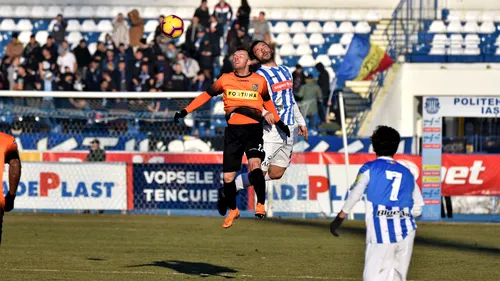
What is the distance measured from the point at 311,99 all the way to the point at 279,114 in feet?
38.7

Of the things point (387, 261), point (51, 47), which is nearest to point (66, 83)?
point (51, 47)

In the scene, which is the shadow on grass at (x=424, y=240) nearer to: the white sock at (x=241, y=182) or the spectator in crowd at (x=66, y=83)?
the white sock at (x=241, y=182)

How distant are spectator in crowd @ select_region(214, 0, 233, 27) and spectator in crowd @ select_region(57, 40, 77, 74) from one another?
12.5 feet

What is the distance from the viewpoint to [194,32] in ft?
88.5

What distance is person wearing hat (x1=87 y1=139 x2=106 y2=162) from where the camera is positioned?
2217 cm

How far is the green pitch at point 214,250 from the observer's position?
1216cm

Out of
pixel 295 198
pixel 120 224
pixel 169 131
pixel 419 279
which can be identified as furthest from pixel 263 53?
pixel 169 131

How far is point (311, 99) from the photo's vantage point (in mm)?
24125

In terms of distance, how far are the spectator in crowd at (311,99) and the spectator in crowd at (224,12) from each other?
3625 millimetres

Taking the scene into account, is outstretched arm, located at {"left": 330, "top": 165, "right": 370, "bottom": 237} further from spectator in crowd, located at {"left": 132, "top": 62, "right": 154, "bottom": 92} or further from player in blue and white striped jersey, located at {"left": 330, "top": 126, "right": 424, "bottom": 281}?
spectator in crowd, located at {"left": 132, "top": 62, "right": 154, "bottom": 92}

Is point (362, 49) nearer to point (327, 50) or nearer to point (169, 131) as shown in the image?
point (327, 50)

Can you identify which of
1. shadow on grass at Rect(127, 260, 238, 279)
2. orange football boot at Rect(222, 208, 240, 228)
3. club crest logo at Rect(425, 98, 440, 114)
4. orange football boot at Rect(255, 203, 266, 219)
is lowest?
shadow on grass at Rect(127, 260, 238, 279)

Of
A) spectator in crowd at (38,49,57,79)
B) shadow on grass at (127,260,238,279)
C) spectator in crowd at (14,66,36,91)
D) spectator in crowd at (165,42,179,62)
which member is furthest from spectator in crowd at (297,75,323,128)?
shadow on grass at (127,260,238,279)

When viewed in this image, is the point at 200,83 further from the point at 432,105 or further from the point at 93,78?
the point at 432,105
